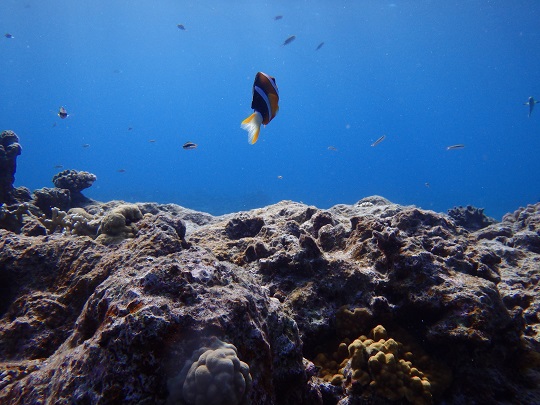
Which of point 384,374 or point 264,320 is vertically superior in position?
point 264,320

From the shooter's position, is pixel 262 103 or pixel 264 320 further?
pixel 262 103

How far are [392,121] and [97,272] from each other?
169 metres

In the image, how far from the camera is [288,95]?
5492 inches

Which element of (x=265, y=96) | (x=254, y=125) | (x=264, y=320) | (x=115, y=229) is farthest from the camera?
(x=115, y=229)

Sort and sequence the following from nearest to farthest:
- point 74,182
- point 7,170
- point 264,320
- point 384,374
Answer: point 264,320 → point 384,374 → point 7,170 → point 74,182

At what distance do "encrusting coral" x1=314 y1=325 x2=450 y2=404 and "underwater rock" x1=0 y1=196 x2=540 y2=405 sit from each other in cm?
1

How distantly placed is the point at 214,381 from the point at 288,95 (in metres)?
147

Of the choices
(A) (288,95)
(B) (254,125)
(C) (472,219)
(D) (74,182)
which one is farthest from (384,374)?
(A) (288,95)

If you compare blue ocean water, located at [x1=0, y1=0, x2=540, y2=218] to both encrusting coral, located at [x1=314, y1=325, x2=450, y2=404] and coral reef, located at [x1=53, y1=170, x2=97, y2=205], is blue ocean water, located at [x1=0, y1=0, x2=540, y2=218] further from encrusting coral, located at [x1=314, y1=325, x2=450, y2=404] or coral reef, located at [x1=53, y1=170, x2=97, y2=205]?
encrusting coral, located at [x1=314, y1=325, x2=450, y2=404]

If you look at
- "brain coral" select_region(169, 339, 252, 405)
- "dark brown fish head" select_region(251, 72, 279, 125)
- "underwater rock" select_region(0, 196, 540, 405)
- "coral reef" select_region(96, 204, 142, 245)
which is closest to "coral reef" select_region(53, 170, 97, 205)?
"coral reef" select_region(96, 204, 142, 245)

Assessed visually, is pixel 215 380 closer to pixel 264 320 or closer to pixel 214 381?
pixel 214 381

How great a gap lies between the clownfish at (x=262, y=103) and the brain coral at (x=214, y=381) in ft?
6.97

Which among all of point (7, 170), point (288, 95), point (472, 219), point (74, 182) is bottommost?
point (472, 219)

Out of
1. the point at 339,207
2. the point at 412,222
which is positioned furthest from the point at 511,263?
the point at 339,207
